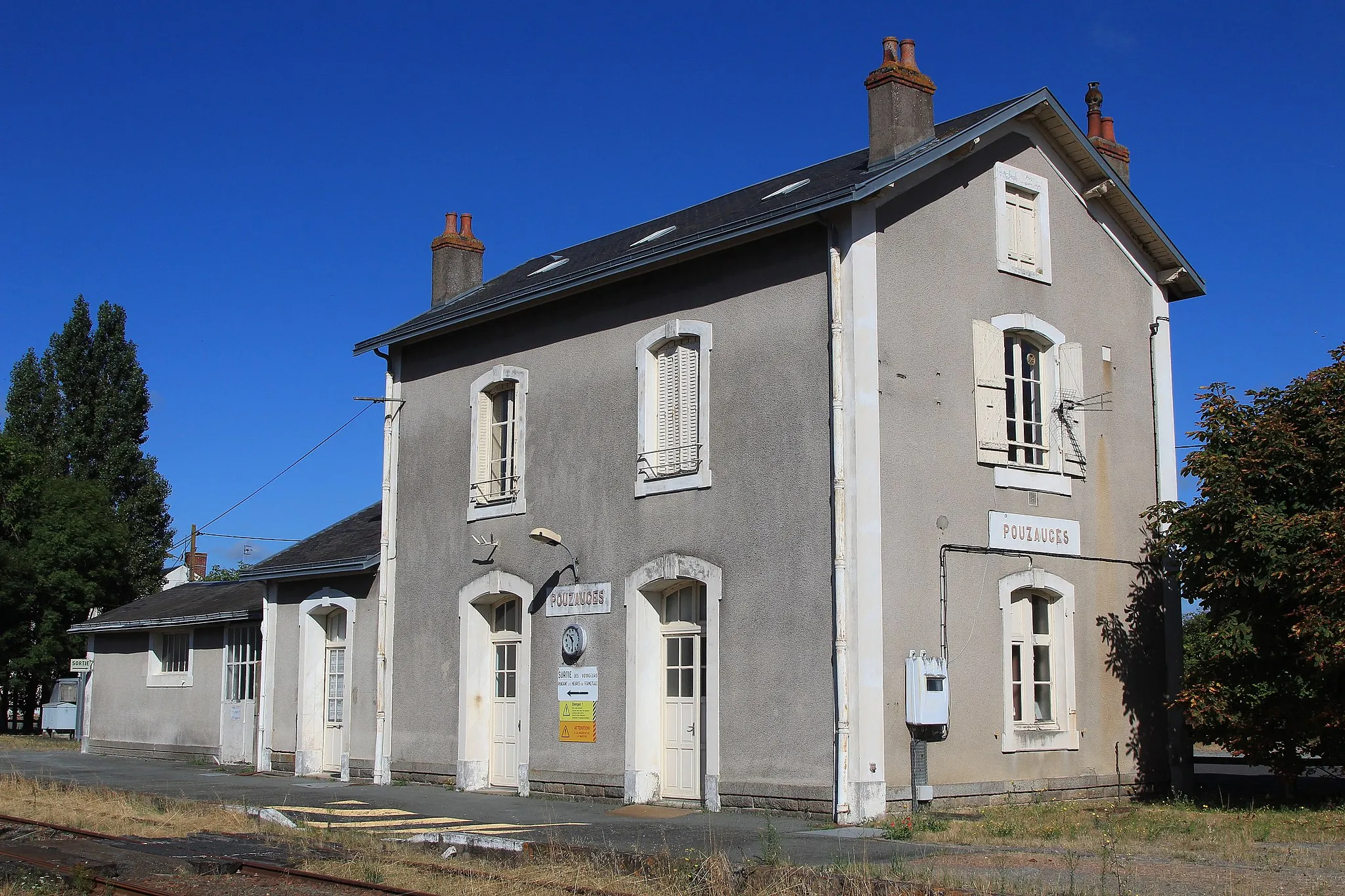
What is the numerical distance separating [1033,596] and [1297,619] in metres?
2.63

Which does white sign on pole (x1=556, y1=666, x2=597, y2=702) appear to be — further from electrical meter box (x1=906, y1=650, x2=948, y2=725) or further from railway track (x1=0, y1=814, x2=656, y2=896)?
railway track (x1=0, y1=814, x2=656, y2=896)

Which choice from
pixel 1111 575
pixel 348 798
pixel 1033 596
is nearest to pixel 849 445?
pixel 1033 596

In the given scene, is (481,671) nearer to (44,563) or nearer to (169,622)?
(169,622)

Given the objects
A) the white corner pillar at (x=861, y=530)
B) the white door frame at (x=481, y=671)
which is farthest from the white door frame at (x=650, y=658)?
the white door frame at (x=481, y=671)

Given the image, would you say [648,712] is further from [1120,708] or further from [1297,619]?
[1297,619]

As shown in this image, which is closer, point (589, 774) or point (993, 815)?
point (993, 815)

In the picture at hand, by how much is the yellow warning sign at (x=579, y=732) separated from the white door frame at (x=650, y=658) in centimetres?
63

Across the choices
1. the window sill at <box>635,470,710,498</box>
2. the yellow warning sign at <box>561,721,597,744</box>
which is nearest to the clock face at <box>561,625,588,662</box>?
the yellow warning sign at <box>561,721,597,744</box>

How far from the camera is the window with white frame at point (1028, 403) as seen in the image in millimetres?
14367

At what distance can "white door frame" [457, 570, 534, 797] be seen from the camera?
647 inches

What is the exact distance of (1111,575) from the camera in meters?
15.4

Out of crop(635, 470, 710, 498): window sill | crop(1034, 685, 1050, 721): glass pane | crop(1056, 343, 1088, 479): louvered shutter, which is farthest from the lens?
crop(1056, 343, 1088, 479): louvered shutter

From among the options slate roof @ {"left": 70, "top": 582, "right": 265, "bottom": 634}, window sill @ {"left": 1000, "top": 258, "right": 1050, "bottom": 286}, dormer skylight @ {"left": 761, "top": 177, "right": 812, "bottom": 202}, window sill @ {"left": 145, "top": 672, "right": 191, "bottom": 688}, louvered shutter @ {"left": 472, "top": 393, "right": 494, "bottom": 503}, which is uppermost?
dormer skylight @ {"left": 761, "top": 177, "right": 812, "bottom": 202}

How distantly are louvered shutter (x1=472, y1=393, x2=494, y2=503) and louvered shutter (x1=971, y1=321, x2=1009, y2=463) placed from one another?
21.1 ft
